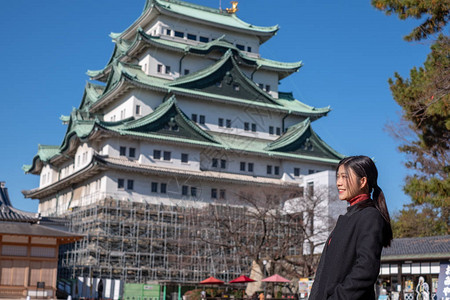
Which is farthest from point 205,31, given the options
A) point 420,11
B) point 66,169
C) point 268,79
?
point 420,11

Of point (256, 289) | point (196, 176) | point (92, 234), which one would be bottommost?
point (256, 289)

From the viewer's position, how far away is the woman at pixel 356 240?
10.9ft

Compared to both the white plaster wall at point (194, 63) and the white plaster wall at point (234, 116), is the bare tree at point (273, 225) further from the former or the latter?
the white plaster wall at point (194, 63)

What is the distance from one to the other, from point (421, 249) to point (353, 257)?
77.9 ft

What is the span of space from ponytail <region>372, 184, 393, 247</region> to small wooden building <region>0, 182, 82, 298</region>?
96.1 feet

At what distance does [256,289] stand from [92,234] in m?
14.2

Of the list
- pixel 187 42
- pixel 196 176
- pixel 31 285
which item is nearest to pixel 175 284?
pixel 31 285

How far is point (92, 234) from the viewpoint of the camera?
4284 cm

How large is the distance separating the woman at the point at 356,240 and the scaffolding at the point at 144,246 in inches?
1508

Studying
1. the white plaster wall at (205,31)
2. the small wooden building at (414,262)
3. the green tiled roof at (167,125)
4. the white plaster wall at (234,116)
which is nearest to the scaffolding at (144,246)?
the green tiled roof at (167,125)

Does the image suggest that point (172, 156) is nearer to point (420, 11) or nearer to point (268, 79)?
point (268, 79)

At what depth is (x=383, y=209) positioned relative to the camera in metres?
3.66

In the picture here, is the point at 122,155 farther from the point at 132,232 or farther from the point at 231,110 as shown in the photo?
the point at 231,110

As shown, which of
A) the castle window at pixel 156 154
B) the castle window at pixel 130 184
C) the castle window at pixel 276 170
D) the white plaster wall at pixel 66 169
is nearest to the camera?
the castle window at pixel 130 184
